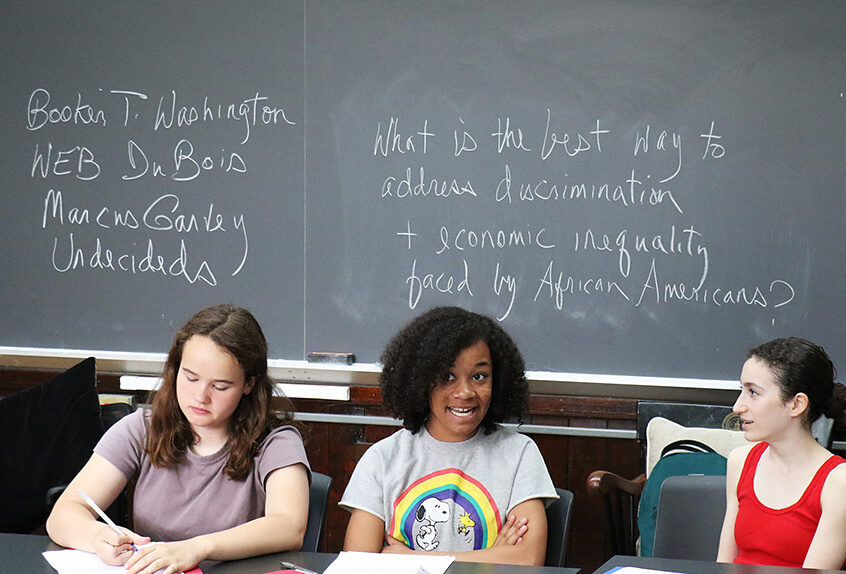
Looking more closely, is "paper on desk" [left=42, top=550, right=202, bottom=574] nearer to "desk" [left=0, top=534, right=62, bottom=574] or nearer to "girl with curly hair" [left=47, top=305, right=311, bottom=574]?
"desk" [left=0, top=534, right=62, bottom=574]

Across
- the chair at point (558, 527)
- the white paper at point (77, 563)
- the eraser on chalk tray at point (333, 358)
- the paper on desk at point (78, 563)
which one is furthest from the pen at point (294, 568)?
the eraser on chalk tray at point (333, 358)

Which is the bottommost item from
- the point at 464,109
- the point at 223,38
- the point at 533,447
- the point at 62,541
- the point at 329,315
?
Result: the point at 62,541

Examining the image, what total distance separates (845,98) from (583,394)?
118 cm

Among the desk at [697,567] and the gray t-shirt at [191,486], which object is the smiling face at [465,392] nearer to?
the gray t-shirt at [191,486]

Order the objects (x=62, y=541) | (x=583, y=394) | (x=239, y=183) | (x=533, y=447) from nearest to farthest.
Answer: (x=62, y=541)
(x=533, y=447)
(x=583, y=394)
(x=239, y=183)

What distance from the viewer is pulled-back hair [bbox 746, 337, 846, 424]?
1991 mm

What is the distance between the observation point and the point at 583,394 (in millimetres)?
3000

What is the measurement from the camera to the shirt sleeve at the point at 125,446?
190 centimetres

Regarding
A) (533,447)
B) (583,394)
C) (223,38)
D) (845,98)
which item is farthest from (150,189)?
(845,98)

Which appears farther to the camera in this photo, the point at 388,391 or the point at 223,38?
the point at 223,38

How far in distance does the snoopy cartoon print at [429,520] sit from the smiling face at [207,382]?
1.49ft

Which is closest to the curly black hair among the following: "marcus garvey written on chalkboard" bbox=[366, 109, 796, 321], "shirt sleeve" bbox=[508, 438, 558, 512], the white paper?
"shirt sleeve" bbox=[508, 438, 558, 512]

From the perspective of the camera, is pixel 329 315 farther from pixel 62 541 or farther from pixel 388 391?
pixel 62 541

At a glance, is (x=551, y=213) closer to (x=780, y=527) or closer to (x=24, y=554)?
(x=780, y=527)
